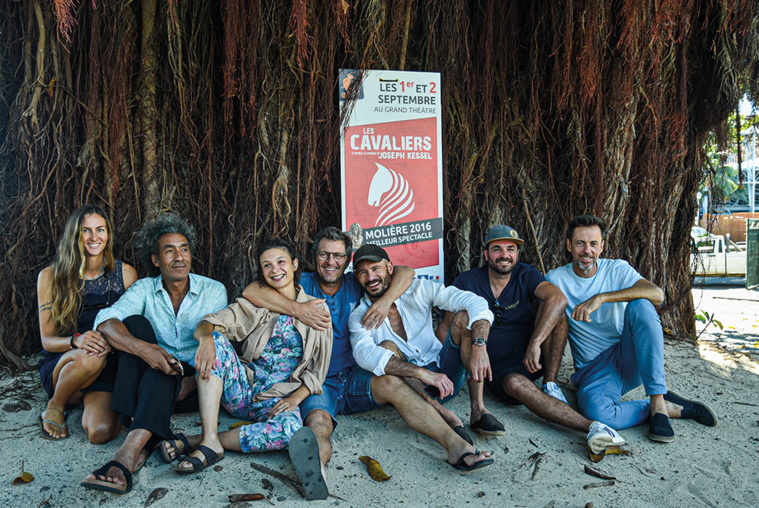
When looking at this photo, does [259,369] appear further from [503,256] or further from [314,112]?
[314,112]

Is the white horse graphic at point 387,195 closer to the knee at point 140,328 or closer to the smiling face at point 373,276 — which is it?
the smiling face at point 373,276

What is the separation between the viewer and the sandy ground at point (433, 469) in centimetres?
195

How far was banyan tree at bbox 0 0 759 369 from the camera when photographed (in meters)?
3.17

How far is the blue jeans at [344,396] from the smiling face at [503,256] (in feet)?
3.29

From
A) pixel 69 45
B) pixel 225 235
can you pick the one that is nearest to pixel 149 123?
pixel 69 45

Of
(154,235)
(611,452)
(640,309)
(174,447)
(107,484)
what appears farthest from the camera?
(154,235)

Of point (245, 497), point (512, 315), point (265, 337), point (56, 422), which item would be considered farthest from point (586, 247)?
point (56, 422)

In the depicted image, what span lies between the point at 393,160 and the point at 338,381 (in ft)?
4.93

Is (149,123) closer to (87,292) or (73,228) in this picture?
(73,228)

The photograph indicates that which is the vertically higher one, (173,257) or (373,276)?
(173,257)

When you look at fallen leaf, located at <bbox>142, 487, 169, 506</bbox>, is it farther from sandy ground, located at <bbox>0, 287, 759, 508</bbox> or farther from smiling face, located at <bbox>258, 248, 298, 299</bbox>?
smiling face, located at <bbox>258, 248, 298, 299</bbox>

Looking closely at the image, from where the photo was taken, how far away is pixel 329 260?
2.73m

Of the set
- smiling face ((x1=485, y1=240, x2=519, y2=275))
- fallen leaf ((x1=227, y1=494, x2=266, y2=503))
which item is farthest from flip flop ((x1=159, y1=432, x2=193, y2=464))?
smiling face ((x1=485, y1=240, x2=519, y2=275))

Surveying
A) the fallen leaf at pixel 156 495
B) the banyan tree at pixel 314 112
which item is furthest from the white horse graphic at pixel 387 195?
the fallen leaf at pixel 156 495
